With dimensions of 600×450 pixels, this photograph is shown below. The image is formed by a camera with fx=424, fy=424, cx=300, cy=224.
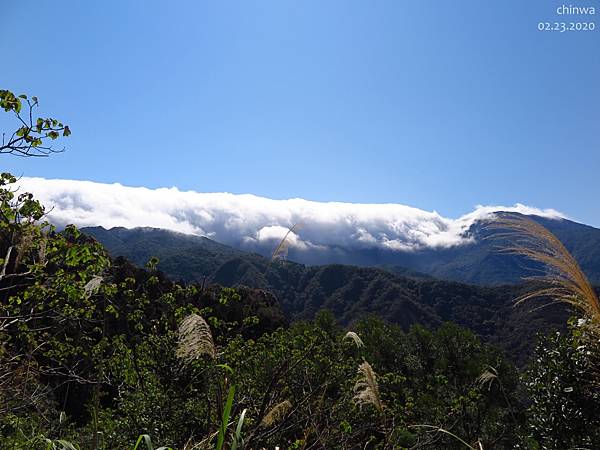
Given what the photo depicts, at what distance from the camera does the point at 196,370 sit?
646cm

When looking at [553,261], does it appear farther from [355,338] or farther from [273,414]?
[273,414]

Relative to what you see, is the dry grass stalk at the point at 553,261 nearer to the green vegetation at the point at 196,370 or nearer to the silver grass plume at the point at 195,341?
the green vegetation at the point at 196,370

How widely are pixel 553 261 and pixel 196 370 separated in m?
5.08

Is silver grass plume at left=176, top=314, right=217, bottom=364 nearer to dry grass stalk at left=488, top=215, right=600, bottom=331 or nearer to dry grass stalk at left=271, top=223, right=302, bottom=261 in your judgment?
dry grass stalk at left=271, top=223, right=302, bottom=261

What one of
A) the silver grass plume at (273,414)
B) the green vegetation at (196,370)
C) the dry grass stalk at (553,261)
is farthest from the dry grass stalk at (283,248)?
the dry grass stalk at (553,261)

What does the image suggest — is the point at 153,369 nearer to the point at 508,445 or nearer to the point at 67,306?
the point at 67,306

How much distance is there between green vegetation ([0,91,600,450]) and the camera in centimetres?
324

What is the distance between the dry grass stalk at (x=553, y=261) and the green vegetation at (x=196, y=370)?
0.02 meters

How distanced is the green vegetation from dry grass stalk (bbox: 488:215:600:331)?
2cm

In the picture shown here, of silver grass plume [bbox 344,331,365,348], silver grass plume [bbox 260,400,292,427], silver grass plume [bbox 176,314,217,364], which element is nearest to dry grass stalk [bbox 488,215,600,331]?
silver grass plume [bbox 344,331,365,348]

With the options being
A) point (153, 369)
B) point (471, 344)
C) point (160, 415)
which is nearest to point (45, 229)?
point (160, 415)

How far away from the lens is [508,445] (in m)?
29.5

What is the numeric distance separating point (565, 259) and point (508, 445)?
32568 millimetres

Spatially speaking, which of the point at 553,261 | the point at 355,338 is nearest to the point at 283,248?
the point at 355,338
